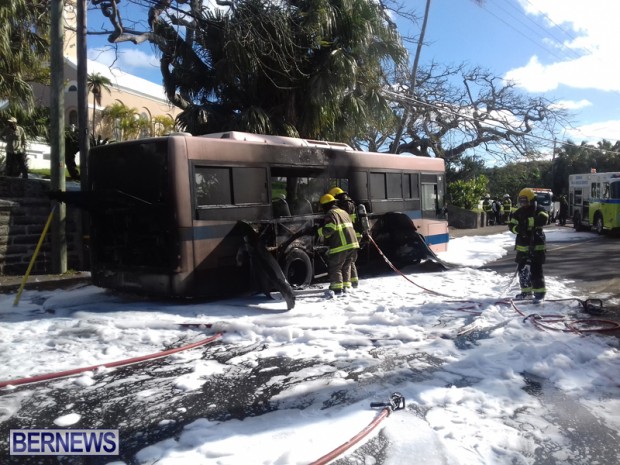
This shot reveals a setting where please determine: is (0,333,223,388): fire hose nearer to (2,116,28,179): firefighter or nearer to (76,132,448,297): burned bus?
(76,132,448,297): burned bus

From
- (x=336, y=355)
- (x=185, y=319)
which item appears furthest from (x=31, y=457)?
(x=185, y=319)

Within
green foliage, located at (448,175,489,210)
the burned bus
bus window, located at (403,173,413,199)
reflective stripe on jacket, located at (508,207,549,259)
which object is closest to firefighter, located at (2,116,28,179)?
the burned bus

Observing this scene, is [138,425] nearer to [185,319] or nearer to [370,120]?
[185,319]

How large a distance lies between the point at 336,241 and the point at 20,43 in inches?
435

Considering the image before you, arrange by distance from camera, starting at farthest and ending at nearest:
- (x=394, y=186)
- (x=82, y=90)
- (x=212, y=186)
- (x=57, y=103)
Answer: (x=394, y=186)
(x=82, y=90)
(x=57, y=103)
(x=212, y=186)

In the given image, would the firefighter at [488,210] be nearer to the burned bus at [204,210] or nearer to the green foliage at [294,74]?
the green foliage at [294,74]

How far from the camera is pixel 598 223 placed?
70.7ft

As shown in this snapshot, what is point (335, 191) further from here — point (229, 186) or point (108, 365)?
point (108, 365)

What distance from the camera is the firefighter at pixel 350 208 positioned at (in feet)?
30.1

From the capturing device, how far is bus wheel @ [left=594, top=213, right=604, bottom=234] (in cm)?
2128

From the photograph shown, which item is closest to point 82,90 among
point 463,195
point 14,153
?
point 14,153

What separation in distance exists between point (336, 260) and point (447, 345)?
9.72 ft

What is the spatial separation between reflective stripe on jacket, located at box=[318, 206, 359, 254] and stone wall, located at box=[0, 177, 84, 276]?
5576 mm

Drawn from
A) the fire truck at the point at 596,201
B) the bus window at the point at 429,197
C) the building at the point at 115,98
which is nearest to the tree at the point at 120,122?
the building at the point at 115,98
